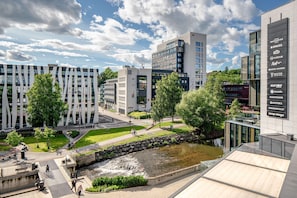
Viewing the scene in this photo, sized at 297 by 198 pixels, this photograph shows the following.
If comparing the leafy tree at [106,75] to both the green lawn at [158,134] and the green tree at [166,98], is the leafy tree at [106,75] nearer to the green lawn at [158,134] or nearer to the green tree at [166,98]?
the green tree at [166,98]

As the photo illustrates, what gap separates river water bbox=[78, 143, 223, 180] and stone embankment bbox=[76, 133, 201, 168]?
748mm

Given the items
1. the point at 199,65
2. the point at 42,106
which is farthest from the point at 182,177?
the point at 199,65

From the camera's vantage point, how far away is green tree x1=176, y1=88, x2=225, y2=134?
37.0m

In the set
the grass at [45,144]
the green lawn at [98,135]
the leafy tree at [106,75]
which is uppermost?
the leafy tree at [106,75]

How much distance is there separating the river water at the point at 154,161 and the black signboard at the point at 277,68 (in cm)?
1126

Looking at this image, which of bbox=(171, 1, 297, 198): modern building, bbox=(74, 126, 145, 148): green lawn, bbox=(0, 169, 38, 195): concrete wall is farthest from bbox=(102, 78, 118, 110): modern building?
bbox=(171, 1, 297, 198): modern building

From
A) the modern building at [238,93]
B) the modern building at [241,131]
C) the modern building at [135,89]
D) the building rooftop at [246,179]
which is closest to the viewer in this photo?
the building rooftop at [246,179]

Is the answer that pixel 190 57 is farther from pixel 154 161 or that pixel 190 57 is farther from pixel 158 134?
pixel 154 161

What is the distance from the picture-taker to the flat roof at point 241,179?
993 centimetres

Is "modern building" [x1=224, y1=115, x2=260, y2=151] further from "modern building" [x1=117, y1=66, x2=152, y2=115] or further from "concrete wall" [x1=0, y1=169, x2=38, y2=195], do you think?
"modern building" [x1=117, y1=66, x2=152, y2=115]

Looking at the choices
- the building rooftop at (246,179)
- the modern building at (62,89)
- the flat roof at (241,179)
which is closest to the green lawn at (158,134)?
the modern building at (62,89)

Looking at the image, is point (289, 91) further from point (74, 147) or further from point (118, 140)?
point (74, 147)

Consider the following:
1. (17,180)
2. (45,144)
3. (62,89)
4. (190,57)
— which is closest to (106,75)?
(190,57)

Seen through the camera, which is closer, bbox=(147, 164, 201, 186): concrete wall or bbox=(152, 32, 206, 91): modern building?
bbox=(147, 164, 201, 186): concrete wall
